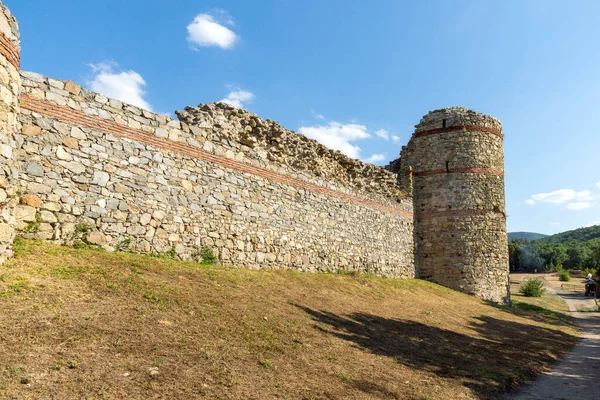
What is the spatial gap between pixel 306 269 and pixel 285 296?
153 inches

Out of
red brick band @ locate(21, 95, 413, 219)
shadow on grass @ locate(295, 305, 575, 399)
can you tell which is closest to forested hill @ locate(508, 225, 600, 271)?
shadow on grass @ locate(295, 305, 575, 399)

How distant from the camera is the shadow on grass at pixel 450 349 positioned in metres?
7.00

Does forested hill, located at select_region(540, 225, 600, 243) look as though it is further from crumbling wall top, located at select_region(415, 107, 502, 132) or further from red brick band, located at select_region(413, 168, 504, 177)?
crumbling wall top, located at select_region(415, 107, 502, 132)

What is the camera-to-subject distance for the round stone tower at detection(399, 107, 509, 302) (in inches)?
750

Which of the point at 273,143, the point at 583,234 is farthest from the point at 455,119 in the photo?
the point at 583,234

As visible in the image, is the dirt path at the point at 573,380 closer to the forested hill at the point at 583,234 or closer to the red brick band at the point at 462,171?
the red brick band at the point at 462,171

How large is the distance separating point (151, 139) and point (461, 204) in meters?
14.6

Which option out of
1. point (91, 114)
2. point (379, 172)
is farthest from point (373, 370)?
point (379, 172)

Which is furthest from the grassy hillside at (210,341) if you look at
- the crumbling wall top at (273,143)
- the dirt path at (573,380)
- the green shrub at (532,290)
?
the green shrub at (532,290)

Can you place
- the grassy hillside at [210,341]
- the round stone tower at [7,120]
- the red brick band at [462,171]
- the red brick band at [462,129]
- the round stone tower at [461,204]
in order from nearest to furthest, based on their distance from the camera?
the grassy hillside at [210,341]
the round stone tower at [7,120]
the round stone tower at [461,204]
the red brick band at [462,171]
the red brick band at [462,129]

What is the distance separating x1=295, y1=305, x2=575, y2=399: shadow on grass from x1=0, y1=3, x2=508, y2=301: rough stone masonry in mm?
3732

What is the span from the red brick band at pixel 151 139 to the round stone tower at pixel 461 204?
704 cm

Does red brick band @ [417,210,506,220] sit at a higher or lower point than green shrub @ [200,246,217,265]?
higher

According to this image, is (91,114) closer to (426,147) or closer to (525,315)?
(426,147)
